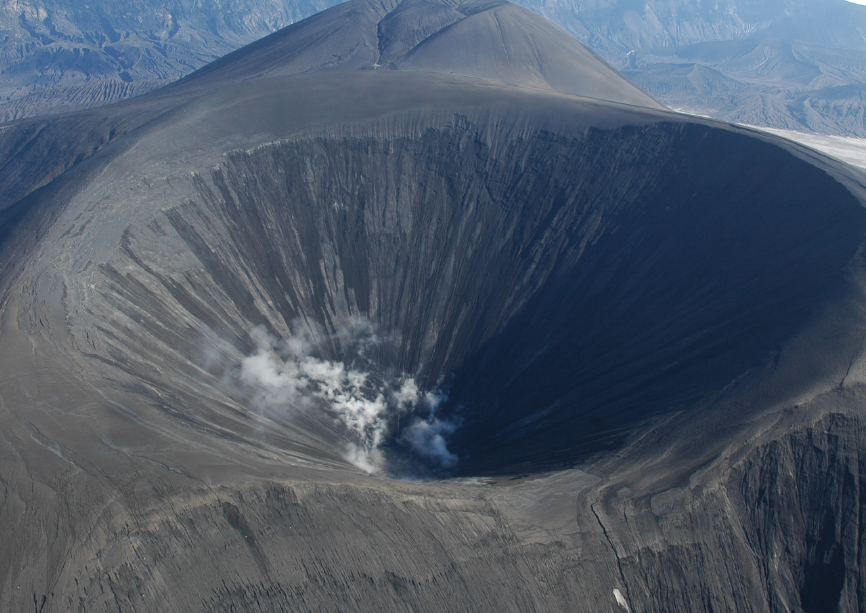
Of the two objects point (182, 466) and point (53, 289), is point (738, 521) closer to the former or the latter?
point (182, 466)

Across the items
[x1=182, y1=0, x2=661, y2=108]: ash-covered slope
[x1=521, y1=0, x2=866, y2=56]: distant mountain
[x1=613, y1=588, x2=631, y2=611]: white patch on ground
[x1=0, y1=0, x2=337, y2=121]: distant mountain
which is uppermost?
[x1=521, y1=0, x2=866, y2=56]: distant mountain

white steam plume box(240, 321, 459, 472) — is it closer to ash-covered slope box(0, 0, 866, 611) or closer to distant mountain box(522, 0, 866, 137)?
ash-covered slope box(0, 0, 866, 611)

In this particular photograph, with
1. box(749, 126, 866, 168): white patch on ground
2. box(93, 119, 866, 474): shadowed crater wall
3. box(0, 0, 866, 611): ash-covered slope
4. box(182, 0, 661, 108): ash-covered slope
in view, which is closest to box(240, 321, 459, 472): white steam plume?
box(0, 0, 866, 611): ash-covered slope

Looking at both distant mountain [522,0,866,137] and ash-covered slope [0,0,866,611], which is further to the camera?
distant mountain [522,0,866,137]

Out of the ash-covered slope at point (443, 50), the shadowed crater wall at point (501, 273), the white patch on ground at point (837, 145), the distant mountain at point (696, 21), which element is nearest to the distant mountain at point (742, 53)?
the distant mountain at point (696, 21)

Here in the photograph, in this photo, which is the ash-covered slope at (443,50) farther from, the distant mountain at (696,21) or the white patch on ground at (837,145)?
the distant mountain at (696,21)
